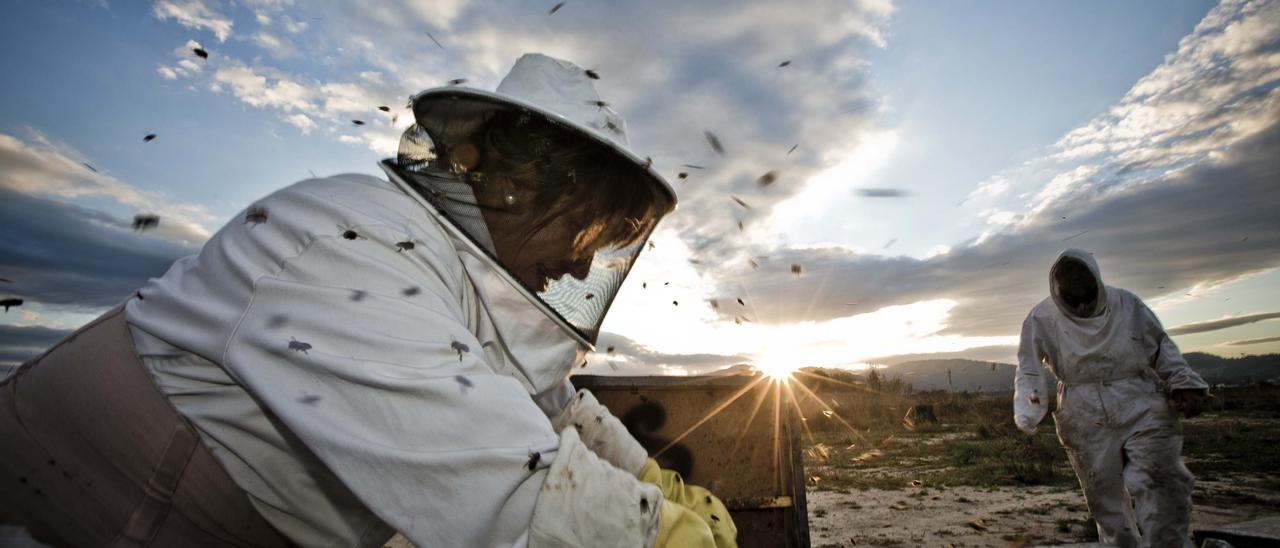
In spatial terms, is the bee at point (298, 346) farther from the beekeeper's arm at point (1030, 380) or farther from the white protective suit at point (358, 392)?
the beekeeper's arm at point (1030, 380)

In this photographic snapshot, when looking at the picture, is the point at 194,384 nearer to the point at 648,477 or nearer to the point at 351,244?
the point at 351,244

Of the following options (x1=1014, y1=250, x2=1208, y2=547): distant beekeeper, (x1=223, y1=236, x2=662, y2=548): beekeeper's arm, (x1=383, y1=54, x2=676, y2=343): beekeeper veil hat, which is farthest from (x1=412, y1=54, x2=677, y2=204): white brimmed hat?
(x1=1014, y1=250, x2=1208, y2=547): distant beekeeper

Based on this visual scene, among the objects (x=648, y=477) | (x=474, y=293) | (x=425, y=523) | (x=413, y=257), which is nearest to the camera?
(x=425, y=523)

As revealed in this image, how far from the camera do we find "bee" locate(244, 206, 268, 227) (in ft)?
4.79

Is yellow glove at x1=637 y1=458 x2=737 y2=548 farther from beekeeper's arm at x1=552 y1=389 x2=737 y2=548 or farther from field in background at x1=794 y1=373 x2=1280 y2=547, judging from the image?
field in background at x1=794 y1=373 x2=1280 y2=547

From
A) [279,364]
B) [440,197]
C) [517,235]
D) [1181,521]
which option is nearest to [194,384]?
[279,364]

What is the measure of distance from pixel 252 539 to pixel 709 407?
2912mm

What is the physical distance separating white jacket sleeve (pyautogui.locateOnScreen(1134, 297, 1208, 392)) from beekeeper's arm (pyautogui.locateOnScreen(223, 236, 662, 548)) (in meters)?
7.69

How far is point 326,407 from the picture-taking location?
1108 millimetres

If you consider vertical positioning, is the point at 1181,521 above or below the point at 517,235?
below

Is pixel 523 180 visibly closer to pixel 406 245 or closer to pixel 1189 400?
pixel 406 245

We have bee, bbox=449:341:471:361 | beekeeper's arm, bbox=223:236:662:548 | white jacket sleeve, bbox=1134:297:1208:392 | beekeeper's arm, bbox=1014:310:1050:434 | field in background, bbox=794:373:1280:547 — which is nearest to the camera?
beekeeper's arm, bbox=223:236:662:548

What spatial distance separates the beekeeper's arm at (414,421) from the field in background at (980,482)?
268 inches

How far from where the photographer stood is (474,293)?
5.84 feet
